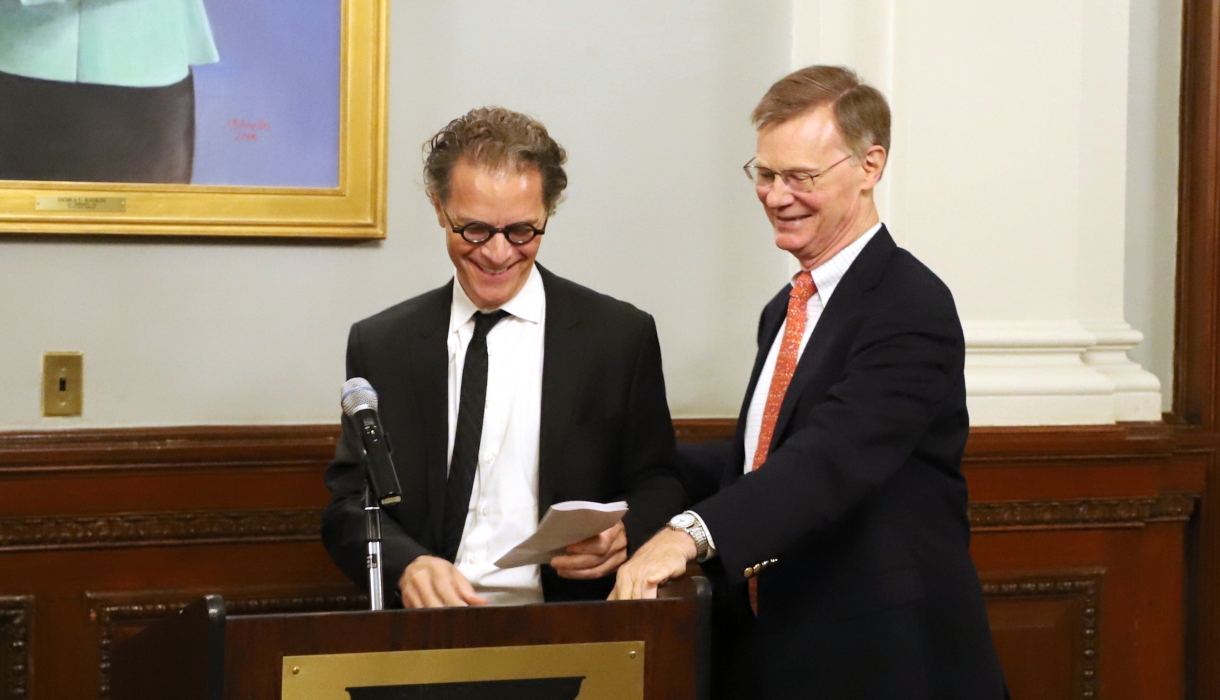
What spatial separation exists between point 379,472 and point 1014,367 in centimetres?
207

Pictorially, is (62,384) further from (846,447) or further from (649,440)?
(846,447)

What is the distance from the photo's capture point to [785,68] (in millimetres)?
3404

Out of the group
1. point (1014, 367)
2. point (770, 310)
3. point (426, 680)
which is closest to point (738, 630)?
point (770, 310)

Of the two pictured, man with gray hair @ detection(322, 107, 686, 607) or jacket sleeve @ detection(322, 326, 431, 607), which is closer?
jacket sleeve @ detection(322, 326, 431, 607)

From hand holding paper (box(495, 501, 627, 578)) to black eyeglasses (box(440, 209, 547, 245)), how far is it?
51 cm

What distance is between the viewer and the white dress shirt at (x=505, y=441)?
2172 mm

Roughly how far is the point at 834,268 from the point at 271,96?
1.62 metres

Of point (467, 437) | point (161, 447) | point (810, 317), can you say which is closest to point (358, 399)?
point (467, 437)

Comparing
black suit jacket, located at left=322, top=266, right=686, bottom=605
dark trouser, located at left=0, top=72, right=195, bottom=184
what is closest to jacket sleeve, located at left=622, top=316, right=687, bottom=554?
black suit jacket, located at left=322, top=266, right=686, bottom=605

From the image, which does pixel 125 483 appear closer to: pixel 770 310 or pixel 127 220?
pixel 127 220

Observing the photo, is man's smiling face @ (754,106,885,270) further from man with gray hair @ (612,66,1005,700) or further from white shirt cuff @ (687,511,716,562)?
white shirt cuff @ (687,511,716,562)

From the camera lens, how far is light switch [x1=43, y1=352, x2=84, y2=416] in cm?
298

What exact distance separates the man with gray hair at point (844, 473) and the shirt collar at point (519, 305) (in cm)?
45

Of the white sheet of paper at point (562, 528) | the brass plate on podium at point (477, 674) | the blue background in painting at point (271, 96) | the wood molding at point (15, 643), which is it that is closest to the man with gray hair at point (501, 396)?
the white sheet of paper at point (562, 528)
